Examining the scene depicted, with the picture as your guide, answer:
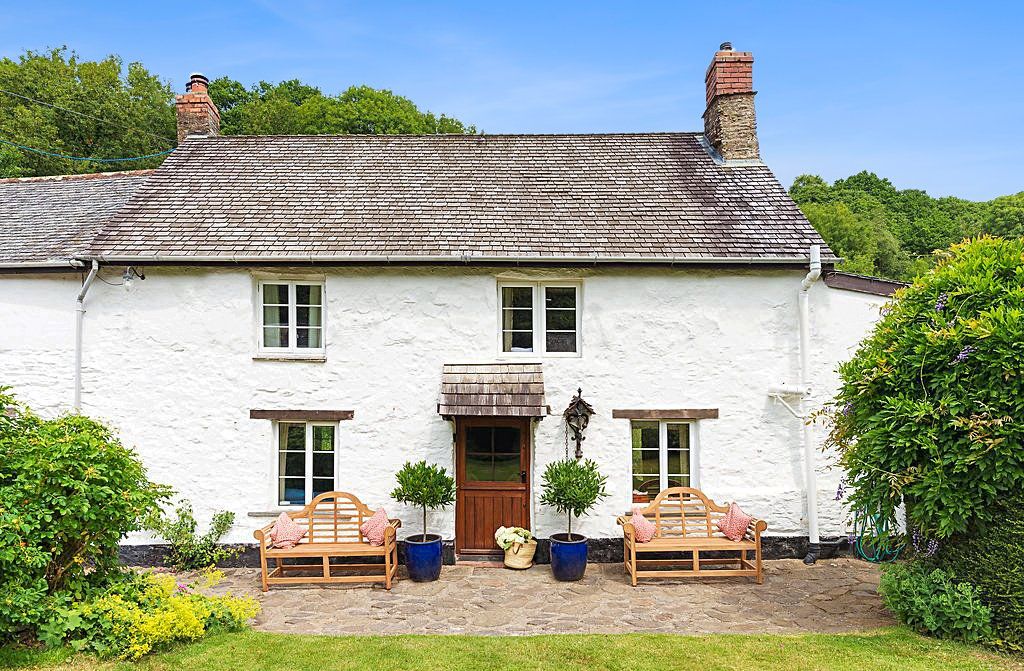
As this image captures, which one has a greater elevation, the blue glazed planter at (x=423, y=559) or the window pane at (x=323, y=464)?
the window pane at (x=323, y=464)

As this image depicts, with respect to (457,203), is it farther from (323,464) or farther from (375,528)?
(375,528)

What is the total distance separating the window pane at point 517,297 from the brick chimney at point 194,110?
8.49 metres

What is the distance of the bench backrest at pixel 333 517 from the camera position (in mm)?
9328

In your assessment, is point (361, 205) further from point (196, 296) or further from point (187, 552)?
point (187, 552)

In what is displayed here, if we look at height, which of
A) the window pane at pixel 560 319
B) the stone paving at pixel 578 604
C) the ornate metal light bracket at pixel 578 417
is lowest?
the stone paving at pixel 578 604

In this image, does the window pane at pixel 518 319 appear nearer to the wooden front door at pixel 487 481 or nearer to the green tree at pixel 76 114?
the wooden front door at pixel 487 481

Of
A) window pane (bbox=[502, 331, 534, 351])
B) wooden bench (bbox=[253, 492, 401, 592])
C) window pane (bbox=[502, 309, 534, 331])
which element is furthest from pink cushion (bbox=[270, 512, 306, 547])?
window pane (bbox=[502, 309, 534, 331])

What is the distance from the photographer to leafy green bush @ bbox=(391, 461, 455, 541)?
30.4ft

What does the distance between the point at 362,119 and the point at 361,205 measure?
A: 79.2 feet

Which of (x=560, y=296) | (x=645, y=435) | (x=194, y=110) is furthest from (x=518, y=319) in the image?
(x=194, y=110)

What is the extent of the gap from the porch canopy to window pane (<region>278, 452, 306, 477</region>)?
2464mm

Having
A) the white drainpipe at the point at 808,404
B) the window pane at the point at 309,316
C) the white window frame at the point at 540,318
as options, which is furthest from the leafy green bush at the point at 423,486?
the white drainpipe at the point at 808,404

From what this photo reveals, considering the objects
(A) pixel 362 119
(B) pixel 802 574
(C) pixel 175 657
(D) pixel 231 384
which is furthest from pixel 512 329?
(A) pixel 362 119

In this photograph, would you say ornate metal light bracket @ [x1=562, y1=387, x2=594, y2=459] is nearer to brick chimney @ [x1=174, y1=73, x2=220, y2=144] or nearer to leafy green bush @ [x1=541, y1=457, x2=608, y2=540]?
leafy green bush @ [x1=541, y1=457, x2=608, y2=540]
